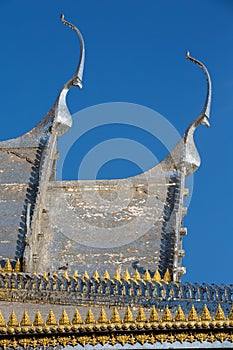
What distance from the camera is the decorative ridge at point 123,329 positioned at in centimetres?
1290

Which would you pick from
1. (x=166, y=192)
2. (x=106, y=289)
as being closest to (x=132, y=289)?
(x=106, y=289)

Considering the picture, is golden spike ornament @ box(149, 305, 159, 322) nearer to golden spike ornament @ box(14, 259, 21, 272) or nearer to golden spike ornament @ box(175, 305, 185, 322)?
golden spike ornament @ box(175, 305, 185, 322)

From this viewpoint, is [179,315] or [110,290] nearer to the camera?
[179,315]

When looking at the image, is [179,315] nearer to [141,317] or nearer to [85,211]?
[141,317]

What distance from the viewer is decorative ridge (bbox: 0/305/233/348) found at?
12.9 metres

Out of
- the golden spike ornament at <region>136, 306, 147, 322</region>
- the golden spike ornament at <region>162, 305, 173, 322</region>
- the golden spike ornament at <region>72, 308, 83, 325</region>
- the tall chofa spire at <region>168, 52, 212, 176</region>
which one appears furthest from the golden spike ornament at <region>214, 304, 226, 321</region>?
the tall chofa spire at <region>168, 52, 212, 176</region>

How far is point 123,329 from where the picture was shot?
13.0 metres

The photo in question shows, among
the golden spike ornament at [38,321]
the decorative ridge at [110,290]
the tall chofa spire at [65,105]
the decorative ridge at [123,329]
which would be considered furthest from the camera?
→ the tall chofa spire at [65,105]

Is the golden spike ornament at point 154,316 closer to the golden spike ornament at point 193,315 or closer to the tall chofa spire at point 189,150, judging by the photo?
the golden spike ornament at point 193,315

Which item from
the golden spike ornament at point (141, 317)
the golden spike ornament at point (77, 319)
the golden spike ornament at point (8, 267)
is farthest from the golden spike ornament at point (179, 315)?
the golden spike ornament at point (8, 267)

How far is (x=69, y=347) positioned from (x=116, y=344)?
0.61m

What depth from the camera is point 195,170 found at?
23.1 meters

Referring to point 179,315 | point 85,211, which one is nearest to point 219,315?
point 179,315

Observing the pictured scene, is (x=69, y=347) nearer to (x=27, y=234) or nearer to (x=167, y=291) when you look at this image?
(x=167, y=291)
